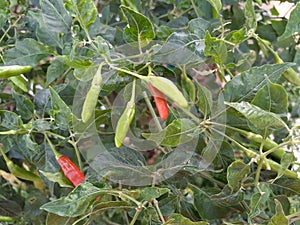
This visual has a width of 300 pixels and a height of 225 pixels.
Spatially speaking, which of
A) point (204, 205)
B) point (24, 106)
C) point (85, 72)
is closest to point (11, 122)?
point (24, 106)

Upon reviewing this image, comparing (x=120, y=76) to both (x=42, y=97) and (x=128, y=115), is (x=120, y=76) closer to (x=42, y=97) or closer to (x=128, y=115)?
(x=128, y=115)

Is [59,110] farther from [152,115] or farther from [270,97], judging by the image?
[270,97]

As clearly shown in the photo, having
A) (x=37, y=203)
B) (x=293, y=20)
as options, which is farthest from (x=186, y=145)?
(x=37, y=203)

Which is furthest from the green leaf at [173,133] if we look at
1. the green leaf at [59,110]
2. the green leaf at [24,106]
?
the green leaf at [24,106]

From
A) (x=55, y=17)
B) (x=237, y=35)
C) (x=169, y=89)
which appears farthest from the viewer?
(x=55, y=17)

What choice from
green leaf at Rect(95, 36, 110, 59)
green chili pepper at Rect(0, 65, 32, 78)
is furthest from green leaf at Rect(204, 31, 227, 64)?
green chili pepper at Rect(0, 65, 32, 78)

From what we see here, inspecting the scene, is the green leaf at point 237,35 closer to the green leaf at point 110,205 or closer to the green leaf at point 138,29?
the green leaf at point 138,29
